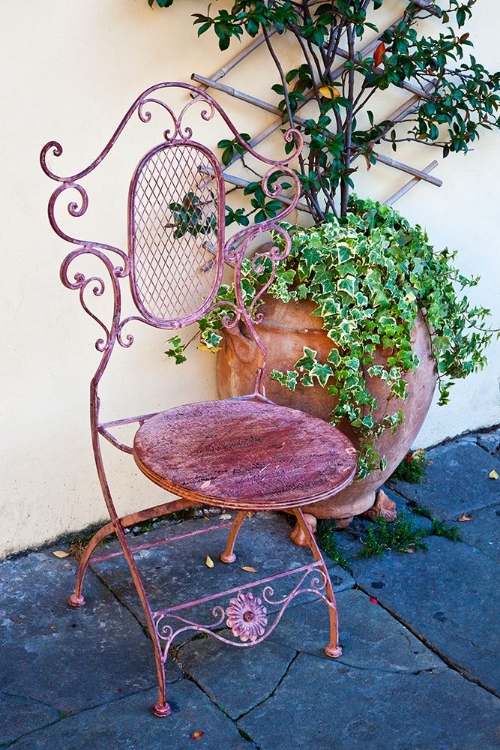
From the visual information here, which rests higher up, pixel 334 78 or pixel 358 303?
pixel 334 78

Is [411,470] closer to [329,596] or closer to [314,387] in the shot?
[314,387]

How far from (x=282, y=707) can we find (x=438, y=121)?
1.92 metres

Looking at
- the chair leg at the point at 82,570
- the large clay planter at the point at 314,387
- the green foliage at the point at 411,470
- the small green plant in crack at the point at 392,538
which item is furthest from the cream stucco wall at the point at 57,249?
the green foliage at the point at 411,470

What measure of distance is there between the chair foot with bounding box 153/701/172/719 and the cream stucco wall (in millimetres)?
814

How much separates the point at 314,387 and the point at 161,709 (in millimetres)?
1023

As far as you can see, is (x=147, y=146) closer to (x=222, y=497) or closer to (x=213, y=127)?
(x=213, y=127)

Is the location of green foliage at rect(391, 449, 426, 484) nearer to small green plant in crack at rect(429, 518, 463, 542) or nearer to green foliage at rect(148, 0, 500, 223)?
small green plant in crack at rect(429, 518, 463, 542)

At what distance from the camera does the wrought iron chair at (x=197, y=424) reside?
78.6 inches

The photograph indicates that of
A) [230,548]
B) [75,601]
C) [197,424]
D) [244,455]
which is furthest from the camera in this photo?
[230,548]

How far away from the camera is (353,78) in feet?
9.36

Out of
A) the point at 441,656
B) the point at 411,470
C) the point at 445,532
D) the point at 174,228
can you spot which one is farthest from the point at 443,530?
the point at 174,228

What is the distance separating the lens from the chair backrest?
2223mm

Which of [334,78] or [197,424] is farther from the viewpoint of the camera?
[334,78]

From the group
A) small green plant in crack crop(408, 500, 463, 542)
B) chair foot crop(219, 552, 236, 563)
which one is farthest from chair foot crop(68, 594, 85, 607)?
small green plant in crack crop(408, 500, 463, 542)
